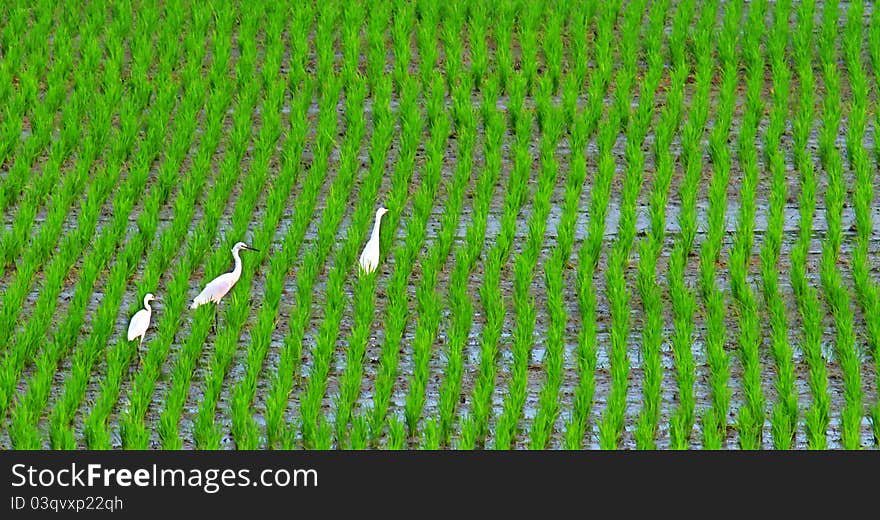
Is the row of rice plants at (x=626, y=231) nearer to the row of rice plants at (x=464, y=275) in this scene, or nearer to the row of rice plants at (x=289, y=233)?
the row of rice plants at (x=464, y=275)

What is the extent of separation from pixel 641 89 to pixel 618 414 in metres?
3.32

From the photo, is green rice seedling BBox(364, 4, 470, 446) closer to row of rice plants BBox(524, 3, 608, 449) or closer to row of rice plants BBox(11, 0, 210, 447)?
row of rice plants BBox(524, 3, 608, 449)

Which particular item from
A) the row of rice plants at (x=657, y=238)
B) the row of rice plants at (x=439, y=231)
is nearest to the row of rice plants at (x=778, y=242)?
the row of rice plants at (x=657, y=238)

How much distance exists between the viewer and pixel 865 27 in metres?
9.11

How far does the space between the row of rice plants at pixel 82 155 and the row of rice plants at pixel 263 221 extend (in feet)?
2.08

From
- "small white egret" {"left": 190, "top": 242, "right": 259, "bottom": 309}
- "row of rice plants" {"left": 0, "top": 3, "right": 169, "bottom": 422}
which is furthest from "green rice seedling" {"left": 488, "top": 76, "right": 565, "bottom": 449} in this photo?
"row of rice plants" {"left": 0, "top": 3, "right": 169, "bottom": 422}

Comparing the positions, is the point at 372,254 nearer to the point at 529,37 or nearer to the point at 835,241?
the point at 835,241

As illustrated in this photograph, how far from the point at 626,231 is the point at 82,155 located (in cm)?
260

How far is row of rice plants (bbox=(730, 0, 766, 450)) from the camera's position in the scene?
508cm

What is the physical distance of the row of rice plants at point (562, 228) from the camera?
16.8 feet

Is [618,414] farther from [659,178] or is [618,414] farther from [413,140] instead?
[413,140]

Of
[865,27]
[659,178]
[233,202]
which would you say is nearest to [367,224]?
[233,202]

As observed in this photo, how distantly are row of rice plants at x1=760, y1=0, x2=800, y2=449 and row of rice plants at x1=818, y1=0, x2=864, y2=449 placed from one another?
17 centimetres

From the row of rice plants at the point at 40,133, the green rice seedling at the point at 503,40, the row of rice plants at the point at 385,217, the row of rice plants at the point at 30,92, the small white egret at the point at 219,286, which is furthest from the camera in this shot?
the green rice seedling at the point at 503,40
